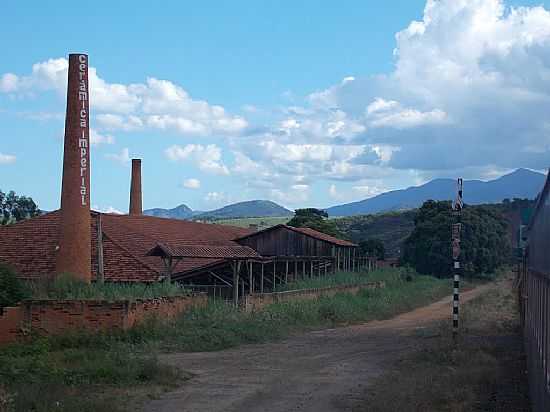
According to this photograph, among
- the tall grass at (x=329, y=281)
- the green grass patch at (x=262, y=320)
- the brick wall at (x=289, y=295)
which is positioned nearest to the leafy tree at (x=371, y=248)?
the tall grass at (x=329, y=281)

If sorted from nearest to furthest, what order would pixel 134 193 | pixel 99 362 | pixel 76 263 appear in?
1. pixel 99 362
2. pixel 76 263
3. pixel 134 193

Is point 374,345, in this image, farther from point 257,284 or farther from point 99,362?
point 257,284

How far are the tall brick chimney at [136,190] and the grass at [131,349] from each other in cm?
1922

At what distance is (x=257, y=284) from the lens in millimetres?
39312

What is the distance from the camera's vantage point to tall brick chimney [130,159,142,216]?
5188 centimetres

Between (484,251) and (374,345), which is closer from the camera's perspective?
(374,345)

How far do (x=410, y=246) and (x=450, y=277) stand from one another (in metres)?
4.91

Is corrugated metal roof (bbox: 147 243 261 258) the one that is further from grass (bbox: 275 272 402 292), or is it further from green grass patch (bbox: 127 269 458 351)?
grass (bbox: 275 272 402 292)

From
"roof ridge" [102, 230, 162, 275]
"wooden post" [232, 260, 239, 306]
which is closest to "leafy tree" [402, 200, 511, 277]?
"roof ridge" [102, 230, 162, 275]

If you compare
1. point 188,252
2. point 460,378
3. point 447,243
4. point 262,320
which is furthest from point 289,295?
point 447,243

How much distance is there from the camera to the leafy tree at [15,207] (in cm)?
6334

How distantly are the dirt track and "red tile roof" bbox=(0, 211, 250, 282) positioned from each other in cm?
881

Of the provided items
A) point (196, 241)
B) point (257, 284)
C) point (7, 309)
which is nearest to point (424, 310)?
point (257, 284)

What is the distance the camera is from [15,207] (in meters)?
64.4
